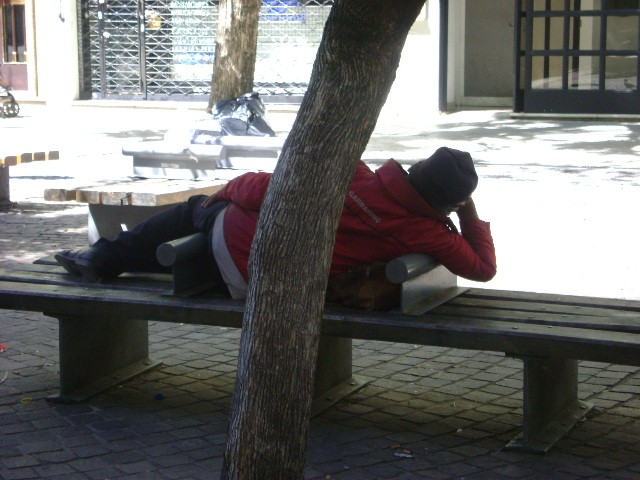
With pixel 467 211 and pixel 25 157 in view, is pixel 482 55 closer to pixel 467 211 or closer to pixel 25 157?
pixel 25 157

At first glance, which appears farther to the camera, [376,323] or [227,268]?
[227,268]

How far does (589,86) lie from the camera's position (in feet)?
62.1

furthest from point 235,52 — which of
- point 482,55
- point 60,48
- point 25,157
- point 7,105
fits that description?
point 60,48

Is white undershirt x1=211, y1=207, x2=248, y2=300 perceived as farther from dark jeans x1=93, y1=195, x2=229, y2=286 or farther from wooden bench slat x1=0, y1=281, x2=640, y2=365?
dark jeans x1=93, y1=195, x2=229, y2=286

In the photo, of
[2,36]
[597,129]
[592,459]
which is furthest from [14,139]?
[592,459]

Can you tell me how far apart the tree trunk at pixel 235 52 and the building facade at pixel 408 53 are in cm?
942

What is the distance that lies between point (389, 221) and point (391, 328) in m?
0.47

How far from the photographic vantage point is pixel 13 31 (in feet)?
92.1

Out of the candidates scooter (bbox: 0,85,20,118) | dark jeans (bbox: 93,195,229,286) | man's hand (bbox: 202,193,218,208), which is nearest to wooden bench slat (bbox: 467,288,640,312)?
man's hand (bbox: 202,193,218,208)

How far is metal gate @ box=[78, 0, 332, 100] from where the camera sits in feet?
74.8

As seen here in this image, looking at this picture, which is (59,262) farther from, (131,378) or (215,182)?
(215,182)

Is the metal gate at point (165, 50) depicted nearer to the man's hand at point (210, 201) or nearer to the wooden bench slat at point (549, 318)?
the man's hand at point (210, 201)

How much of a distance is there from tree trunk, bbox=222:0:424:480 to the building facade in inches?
647

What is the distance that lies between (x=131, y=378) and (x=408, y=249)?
175cm
